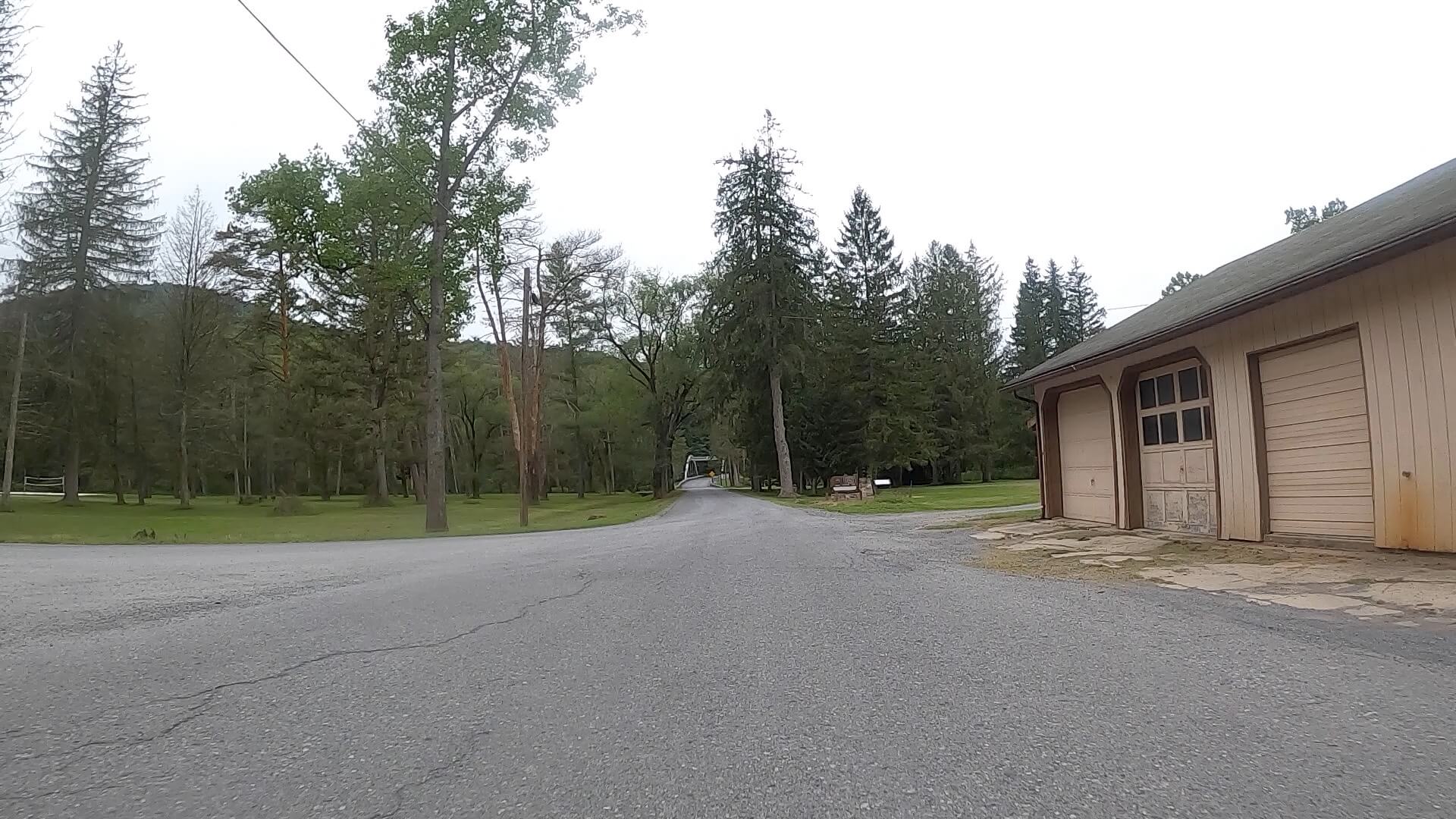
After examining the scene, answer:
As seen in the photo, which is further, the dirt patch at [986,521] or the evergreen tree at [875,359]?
the evergreen tree at [875,359]

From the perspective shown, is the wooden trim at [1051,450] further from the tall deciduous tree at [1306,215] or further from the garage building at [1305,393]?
the tall deciduous tree at [1306,215]

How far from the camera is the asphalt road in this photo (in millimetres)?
3133

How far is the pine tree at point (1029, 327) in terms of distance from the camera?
6462cm

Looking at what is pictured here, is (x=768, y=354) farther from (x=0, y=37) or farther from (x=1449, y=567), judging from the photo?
(x=1449, y=567)

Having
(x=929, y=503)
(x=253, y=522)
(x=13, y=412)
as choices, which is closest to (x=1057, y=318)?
(x=929, y=503)

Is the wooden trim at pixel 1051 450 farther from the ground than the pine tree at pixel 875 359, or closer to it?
closer to it

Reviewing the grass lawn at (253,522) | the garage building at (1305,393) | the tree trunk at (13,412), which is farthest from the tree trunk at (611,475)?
Result: the garage building at (1305,393)

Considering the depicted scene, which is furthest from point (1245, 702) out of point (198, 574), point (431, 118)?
point (431, 118)

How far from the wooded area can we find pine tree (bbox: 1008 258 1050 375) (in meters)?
5.28

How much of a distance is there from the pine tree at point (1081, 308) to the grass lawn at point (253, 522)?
42.9 metres

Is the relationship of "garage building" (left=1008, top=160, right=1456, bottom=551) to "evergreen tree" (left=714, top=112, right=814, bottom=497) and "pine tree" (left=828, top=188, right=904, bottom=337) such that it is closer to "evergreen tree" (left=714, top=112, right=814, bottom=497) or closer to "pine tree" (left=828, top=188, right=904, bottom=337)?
"evergreen tree" (left=714, top=112, right=814, bottom=497)

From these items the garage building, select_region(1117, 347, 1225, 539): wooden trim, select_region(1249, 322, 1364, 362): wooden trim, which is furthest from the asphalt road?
select_region(1117, 347, 1225, 539): wooden trim

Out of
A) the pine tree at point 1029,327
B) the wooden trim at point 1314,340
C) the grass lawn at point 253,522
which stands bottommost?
the grass lawn at point 253,522

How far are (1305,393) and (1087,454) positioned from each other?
5938 mm
